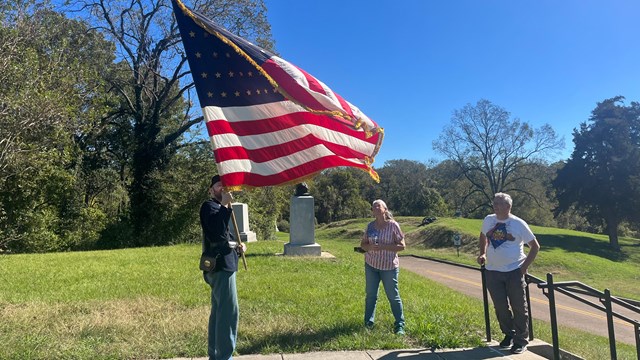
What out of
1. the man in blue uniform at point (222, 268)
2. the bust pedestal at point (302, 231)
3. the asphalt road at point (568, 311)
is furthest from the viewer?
the bust pedestal at point (302, 231)

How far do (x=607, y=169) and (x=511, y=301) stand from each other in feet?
136

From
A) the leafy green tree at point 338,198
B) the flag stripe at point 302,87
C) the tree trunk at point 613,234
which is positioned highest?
the leafy green tree at point 338,198

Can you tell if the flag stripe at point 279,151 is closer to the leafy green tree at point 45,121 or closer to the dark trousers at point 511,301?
the dark trousers at point 511,301

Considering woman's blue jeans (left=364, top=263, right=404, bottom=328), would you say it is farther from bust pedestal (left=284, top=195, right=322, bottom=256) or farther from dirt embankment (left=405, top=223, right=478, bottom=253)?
dirt embankment (left=405, top=223, right=478, bottom=253)

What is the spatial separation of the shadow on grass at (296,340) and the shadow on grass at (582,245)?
31.1 m

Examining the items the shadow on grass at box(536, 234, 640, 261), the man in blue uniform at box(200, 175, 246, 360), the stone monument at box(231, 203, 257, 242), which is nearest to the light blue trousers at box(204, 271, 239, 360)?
the man in blue uniform at box(200, 175, 246, 360)

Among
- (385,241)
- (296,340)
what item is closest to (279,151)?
(385,241)

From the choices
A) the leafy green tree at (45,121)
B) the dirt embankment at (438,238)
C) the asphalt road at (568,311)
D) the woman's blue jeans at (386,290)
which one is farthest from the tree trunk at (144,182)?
the woman's blue jeans at (386,290)

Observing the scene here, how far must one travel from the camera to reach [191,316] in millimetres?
6586

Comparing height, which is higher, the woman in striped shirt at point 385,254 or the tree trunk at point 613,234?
the woman in striped shirt at point 385,254

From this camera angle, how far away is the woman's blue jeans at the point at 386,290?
5.92m

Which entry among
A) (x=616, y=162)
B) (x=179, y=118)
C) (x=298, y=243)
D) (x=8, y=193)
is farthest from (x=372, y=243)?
(x=616, y=162)

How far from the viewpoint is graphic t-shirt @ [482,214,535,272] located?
5.33 meters

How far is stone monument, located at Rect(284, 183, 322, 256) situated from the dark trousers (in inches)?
392
